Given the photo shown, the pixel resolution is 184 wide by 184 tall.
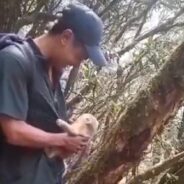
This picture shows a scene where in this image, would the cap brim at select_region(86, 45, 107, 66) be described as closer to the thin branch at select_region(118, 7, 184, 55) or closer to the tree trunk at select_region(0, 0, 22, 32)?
the tree trunk at select_region(0, 0, 22, 32)

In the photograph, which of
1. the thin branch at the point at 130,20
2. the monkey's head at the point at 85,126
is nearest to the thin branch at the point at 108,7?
the thin branch at the point at 130,20

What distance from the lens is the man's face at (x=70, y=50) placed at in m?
2.14

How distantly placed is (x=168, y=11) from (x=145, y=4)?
49 centimetres

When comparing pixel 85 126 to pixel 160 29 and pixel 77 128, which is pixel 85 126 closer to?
pixel 77 128

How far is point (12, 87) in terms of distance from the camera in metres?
1.97

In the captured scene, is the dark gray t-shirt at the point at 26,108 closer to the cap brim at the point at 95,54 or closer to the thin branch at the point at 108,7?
the cap brim at the point at 95,54

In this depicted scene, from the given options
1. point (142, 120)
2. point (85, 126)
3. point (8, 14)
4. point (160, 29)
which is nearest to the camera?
point (85, 126)

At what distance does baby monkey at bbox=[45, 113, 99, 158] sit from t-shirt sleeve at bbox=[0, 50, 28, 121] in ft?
0.71

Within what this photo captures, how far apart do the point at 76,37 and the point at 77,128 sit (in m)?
0.43

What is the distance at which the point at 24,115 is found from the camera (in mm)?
1993

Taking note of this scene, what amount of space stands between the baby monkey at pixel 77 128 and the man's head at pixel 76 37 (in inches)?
11.2

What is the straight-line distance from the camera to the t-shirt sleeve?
1.95 meters

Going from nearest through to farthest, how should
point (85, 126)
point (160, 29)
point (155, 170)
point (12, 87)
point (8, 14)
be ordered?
point (12, 87) < point (85, 126) < point (155, 170) < point (8, 14) < point (160, 29)

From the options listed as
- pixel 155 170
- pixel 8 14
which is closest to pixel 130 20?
pixel 8 14
